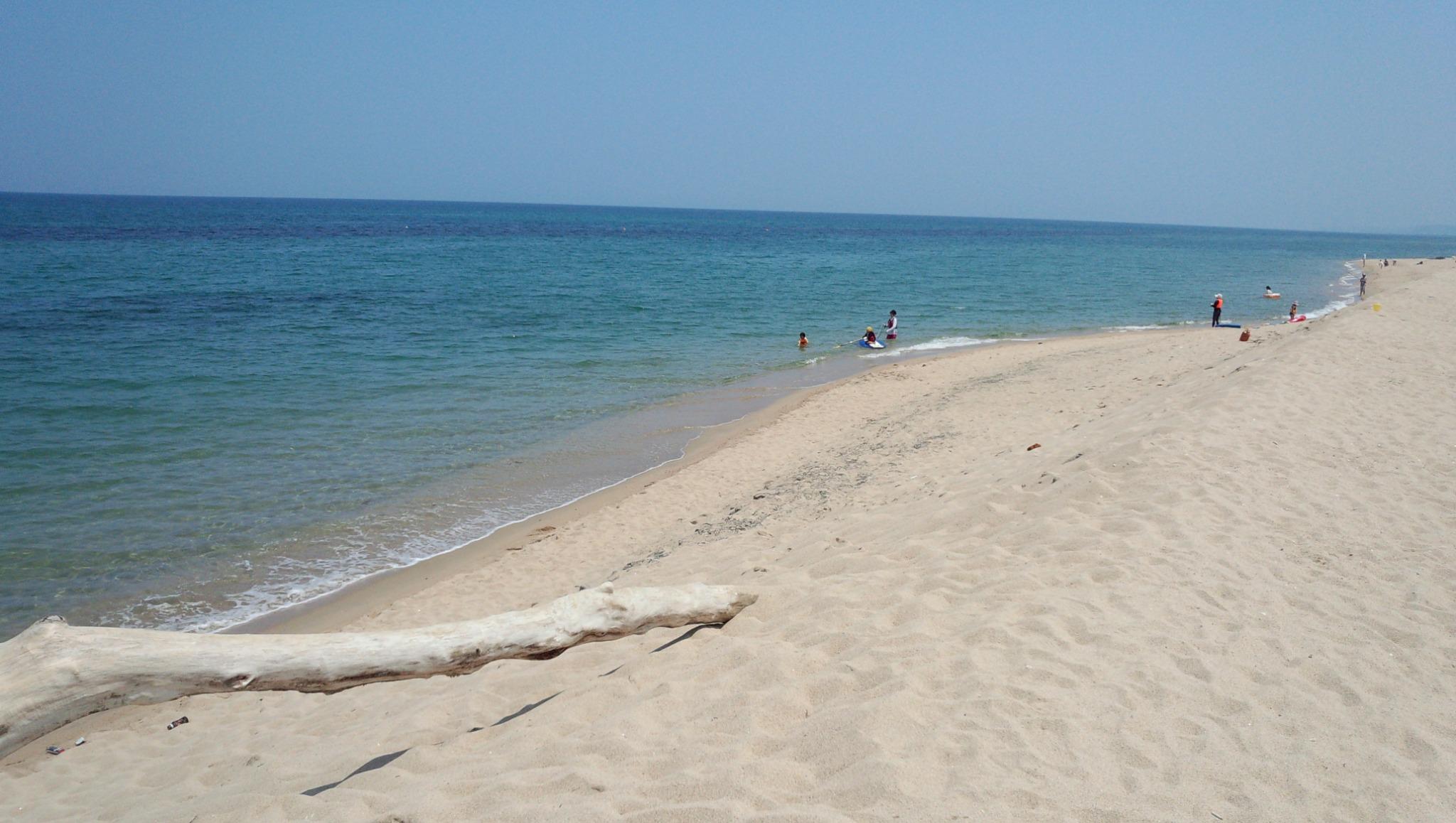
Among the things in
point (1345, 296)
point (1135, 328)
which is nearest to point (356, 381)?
point (1135, 328)

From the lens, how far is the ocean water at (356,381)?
9266 mm

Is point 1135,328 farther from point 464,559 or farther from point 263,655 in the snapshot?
point 263,655

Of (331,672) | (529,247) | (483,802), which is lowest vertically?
(483,802)

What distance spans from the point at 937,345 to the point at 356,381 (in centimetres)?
1608

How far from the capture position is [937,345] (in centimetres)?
2403

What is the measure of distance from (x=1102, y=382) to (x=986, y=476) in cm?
733

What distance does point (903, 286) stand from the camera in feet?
133

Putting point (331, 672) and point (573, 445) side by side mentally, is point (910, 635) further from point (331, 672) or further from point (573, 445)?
point (573, 445)

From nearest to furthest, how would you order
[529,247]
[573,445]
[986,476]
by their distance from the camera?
[986,476] < [573,445] < [529,247]

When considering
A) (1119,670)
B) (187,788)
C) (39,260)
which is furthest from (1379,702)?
(39,260)

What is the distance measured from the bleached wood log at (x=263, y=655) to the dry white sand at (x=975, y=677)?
14.1 inches

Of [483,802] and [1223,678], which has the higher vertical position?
[1223,678]

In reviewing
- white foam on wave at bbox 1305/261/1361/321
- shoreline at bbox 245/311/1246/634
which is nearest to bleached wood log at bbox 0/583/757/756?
shoreline at bbox 245/311/1246/634

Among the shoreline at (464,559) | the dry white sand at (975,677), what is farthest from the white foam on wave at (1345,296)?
the dry white sand at (975,677)
